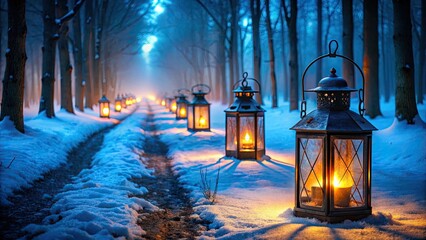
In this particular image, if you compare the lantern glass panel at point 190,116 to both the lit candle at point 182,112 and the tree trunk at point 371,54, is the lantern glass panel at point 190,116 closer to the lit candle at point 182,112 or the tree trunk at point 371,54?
the lit candle at point 182,112

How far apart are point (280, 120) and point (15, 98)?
454 inches

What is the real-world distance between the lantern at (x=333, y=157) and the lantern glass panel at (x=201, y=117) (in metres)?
11.4

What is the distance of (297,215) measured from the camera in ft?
18.1

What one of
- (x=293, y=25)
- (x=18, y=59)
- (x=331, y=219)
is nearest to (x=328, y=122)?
(x=331, y=219)

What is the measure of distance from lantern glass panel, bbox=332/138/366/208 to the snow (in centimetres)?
31

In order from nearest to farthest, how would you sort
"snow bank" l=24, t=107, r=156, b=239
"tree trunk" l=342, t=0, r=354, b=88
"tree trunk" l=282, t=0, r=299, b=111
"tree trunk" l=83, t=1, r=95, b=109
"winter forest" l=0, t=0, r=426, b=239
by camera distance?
"snow bank" l=24, t=107, r=156, b=239
"winter forest" l=0, t=0, r=426, b=239
"tree trunk" l=342, t=0, r=354, b=88
"tree trunk" l=282, t=0, r=299, b=111
"tree trunk" l=83, t=1, r=95, b=109

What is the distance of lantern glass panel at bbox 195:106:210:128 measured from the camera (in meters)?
16.9

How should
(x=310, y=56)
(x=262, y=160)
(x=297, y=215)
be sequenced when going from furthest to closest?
(x=310, y=56), (x=262, y=160), (x=297, y=215)

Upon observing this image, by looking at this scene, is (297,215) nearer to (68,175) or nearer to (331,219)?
(331,219)

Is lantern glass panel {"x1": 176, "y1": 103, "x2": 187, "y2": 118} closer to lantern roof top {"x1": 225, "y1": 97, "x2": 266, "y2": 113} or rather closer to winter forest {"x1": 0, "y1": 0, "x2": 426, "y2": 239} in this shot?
winter forest {"x1": 0, "y1": 0, "x2": 426, "y2": 239}

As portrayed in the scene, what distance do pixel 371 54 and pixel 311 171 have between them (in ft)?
37.5


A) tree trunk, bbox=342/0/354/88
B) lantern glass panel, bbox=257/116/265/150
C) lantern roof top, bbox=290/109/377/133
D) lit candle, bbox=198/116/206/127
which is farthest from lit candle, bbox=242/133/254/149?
tree trunk, bbox=342/0/354/88

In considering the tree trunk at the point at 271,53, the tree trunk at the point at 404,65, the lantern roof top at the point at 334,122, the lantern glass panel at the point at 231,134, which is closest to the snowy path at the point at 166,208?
the lantern glass panel at the point at 231,134

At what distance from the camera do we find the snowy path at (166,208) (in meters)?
5.39
